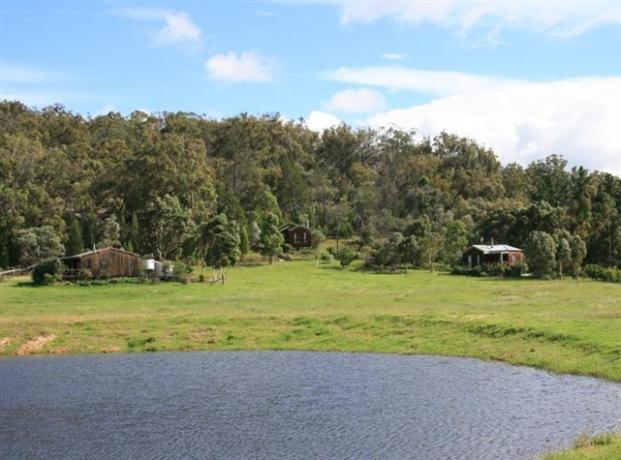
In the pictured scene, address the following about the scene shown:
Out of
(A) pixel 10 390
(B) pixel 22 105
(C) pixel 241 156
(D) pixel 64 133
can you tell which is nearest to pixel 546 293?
(A) pixel 10 390

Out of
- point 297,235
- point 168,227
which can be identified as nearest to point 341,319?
point 168,227

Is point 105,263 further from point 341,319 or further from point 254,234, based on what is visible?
point 341,319

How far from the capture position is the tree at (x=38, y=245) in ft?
317

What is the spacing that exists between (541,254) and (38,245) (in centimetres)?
6299

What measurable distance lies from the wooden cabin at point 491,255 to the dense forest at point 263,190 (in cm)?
309

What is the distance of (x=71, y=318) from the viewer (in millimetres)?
58000

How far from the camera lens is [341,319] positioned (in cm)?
5562

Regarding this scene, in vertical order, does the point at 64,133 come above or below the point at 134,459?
above

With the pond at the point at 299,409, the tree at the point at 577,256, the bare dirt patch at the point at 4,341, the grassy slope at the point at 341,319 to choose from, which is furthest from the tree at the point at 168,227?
the pond at the point at 299,409

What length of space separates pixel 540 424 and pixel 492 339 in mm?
19916

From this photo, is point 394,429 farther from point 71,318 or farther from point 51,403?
point 71,318

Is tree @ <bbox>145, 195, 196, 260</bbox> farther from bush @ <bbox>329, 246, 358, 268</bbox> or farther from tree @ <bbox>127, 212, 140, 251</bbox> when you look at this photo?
bush @ <bbox>329, 246, 358, 268</bbox>

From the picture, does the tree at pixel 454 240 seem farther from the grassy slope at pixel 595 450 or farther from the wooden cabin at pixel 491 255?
the grassy slope at pixel 595 450

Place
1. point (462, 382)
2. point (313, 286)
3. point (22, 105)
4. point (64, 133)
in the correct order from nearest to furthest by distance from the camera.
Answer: point (462, 382) → point (313, 286) → point (64, 133) → point (22, 105)
